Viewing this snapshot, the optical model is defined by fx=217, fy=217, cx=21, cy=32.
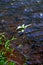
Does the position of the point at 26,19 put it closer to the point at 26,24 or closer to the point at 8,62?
the point at 26,24

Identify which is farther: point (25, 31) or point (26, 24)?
point (26, 24)

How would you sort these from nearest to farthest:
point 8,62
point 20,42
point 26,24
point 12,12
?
1. point 8,62
2. point 20,42
3. point 26,24
4. point 12,12

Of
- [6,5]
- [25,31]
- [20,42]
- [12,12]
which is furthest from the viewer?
[6,5]

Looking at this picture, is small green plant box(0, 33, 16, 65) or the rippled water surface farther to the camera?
the rippled water surface

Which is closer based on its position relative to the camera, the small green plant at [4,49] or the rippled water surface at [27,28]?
the small green plant at [4,49]

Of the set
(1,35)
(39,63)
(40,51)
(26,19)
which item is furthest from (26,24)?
(39,63)

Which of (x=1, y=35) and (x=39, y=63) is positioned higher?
(x=1, y=35)

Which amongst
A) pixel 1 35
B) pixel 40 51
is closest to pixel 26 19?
pixel 1 35

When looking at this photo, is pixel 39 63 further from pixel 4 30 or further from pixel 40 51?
pixel 4 30

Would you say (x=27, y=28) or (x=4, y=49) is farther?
(x=27, y=28)
